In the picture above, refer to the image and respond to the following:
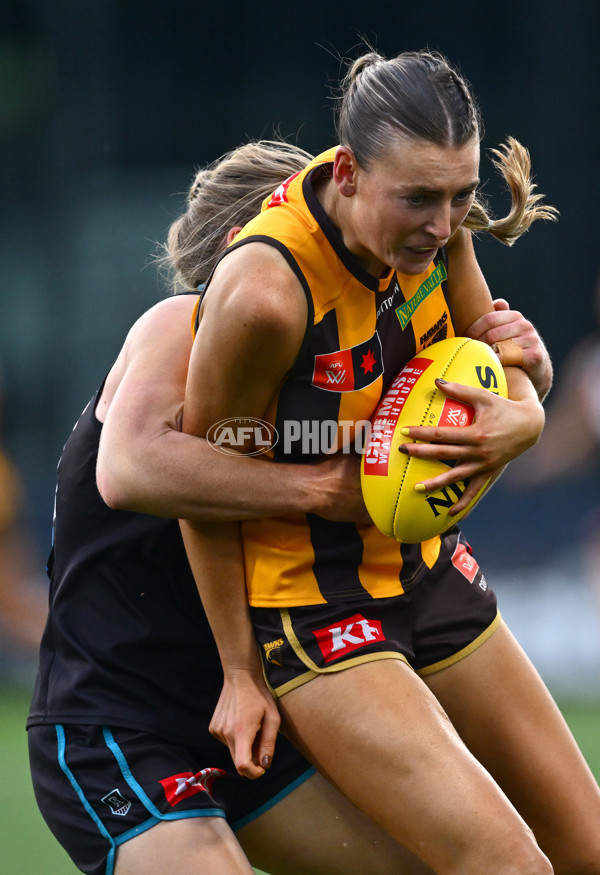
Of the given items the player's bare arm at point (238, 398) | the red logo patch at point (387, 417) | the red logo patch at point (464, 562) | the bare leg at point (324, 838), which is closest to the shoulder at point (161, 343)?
the player's bare arm at point (238, 398)

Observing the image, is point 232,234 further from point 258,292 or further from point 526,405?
point 526,405

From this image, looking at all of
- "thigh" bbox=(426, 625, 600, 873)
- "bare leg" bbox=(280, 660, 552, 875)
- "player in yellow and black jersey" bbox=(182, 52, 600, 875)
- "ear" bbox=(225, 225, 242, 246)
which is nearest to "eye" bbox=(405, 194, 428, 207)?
"player in yellow and black jersey" bbox=(182, 52, 600, 875)

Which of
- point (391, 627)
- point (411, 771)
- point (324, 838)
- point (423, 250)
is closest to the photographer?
point (411, 771)

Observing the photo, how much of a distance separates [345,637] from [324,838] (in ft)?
2.37

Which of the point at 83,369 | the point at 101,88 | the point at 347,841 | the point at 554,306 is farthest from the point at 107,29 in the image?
the point at 347,841

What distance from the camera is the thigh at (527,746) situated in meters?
2.82

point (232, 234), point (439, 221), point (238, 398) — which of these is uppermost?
point (439, 221)

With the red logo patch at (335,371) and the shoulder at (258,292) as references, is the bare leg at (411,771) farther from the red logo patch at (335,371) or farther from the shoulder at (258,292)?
the shoulder at (258,292)

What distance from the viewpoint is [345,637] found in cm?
255

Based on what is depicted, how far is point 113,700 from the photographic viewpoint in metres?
2.84

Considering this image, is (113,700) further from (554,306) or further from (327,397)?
(554,306)

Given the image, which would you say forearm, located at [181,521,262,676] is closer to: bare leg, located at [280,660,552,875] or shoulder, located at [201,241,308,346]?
bare leg, located at [280,660,552,875]

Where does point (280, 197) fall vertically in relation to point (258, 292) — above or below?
above

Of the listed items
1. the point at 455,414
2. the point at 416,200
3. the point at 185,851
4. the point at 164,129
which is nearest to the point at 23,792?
the point at 185,851
